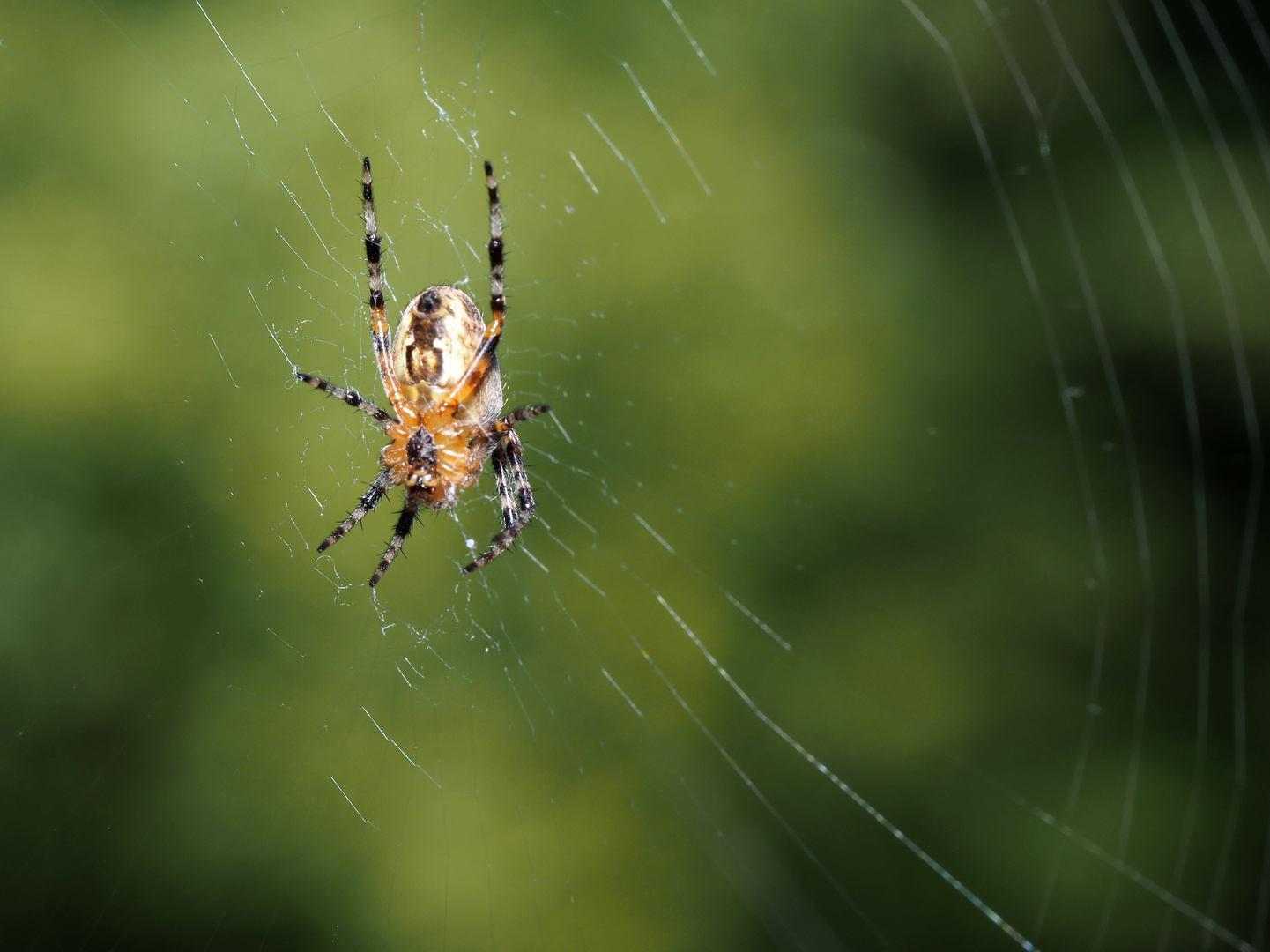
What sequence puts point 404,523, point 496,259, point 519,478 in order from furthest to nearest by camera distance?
point 519,478 → point 404,523 → point 496,259

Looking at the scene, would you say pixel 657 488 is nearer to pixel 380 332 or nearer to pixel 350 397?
pixel 380 332

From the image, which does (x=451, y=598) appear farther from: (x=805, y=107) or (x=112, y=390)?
(x=805, y=107)

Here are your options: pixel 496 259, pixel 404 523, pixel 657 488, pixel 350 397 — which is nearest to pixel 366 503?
pixel 404 523

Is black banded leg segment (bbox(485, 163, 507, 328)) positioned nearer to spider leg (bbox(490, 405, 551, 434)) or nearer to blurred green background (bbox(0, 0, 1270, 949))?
spider leg (bbox(490, 405, 551, 434))

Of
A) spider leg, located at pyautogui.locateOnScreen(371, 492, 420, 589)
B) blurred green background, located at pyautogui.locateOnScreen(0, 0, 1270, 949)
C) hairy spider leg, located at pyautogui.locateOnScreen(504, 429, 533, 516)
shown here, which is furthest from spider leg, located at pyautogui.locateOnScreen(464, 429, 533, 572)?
blurred green background, located at pyautogui.locateOnScreen(0, 0, 1270, 949)

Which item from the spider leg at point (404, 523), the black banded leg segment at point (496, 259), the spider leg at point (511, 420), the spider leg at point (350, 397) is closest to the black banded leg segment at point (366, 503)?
the spider leg at point (404, 523)

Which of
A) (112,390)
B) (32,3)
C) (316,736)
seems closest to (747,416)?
(316,736)

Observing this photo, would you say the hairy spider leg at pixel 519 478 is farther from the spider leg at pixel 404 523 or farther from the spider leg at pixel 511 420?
the spider leg at pixel 404 523
